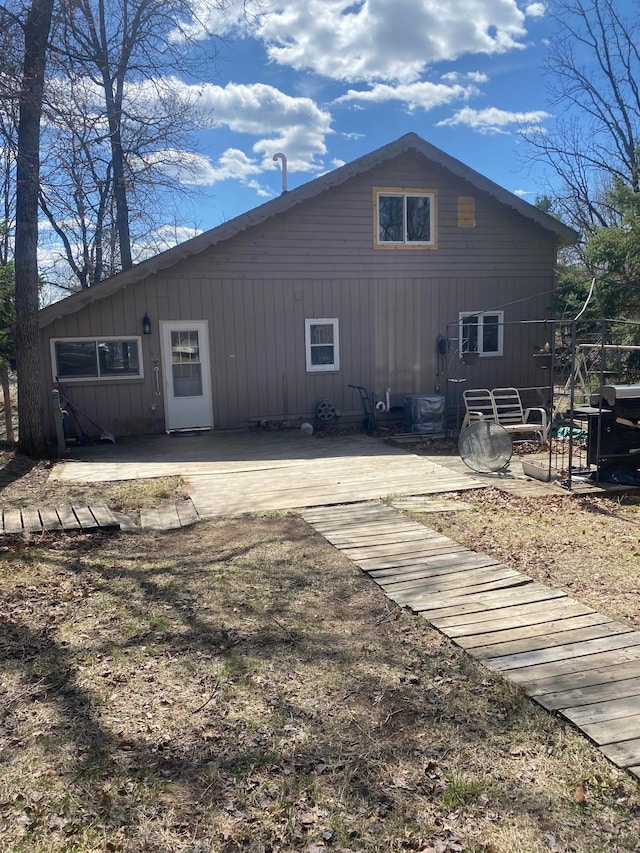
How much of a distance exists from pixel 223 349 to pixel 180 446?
7.22ft

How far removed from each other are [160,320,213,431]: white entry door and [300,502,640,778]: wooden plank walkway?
652cm

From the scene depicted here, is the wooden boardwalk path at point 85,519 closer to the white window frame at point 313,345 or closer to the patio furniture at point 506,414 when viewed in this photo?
the patio furniture at point 506,414

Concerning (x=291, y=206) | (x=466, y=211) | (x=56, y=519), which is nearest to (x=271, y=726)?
(x=56, y=519)

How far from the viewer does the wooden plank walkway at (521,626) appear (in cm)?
290

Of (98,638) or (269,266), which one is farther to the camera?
(269,266)

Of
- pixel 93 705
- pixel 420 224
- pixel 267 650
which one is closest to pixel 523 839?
pixel 267 650

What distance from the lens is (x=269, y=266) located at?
38.8ft

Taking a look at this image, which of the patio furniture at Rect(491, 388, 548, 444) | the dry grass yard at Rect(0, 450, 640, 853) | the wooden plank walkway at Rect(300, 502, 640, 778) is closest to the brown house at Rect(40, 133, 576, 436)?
the patio furniture at Rect(491, 388, 548, 444)

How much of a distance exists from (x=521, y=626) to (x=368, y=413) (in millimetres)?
8483

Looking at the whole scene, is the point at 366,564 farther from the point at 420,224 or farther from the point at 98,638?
the point at 420,224

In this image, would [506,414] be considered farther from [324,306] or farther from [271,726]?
[271,726]

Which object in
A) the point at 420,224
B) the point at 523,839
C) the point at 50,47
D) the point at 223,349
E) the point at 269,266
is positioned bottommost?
the point at 523,839

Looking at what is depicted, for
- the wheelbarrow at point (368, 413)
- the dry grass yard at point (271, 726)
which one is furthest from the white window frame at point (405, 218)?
the dry grass yard at point (271, 726)

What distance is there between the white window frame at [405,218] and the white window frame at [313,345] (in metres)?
1.76
